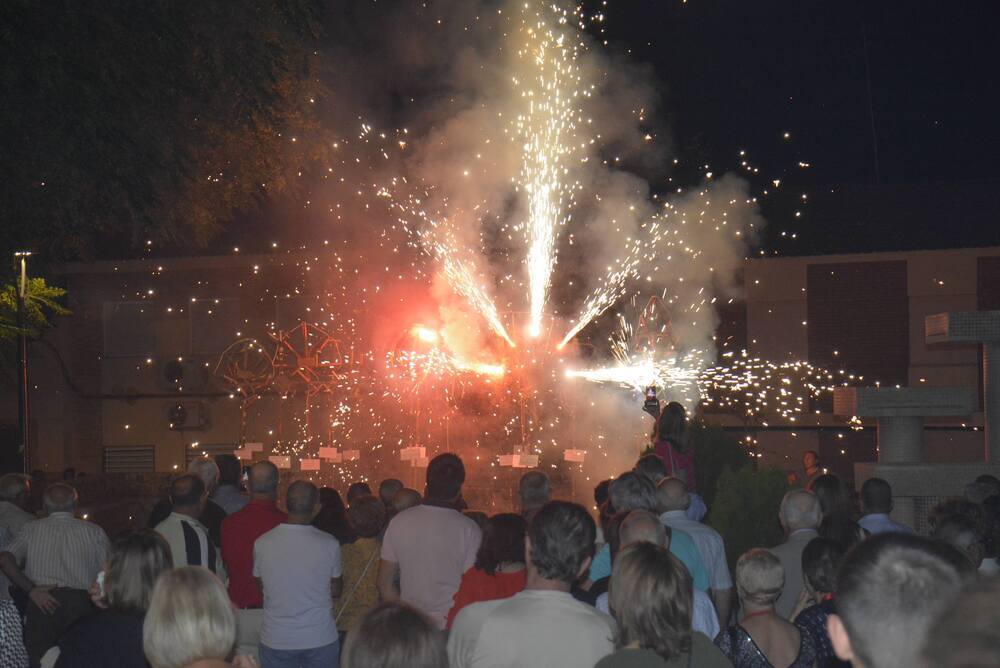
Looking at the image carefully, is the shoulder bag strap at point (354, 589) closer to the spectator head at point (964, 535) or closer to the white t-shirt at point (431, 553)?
the white t-shirt at point (431, 553)

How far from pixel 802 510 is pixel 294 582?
2961 millimetres

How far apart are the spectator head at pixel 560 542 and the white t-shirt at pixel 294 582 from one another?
7.00 ft

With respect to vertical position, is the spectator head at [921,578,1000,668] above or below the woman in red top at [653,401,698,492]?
above

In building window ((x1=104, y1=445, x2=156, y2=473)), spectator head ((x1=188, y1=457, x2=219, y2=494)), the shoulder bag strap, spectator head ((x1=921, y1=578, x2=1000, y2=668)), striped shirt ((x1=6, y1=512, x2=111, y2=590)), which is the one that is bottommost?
building window ((x1=104, y1=445, x2=156, y2=473))

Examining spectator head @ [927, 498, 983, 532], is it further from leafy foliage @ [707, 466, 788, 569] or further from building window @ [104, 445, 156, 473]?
building window @ [104, 445, 156, 473]

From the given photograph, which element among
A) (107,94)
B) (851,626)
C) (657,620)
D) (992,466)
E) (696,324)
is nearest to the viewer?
(851,626)

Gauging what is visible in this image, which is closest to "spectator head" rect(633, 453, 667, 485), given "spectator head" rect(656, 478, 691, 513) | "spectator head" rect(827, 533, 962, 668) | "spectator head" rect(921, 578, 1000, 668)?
"spectator head" rect(656, 478, 691, 513)

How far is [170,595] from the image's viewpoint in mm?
3535

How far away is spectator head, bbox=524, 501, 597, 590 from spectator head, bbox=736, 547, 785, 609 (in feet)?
2.74

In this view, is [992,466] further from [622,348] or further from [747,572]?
[622,348]

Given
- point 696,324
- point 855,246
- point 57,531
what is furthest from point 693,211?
point 57,531

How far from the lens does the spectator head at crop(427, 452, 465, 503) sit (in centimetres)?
629

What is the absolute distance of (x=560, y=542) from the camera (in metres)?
4.37

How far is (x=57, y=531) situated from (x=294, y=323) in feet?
61.4
